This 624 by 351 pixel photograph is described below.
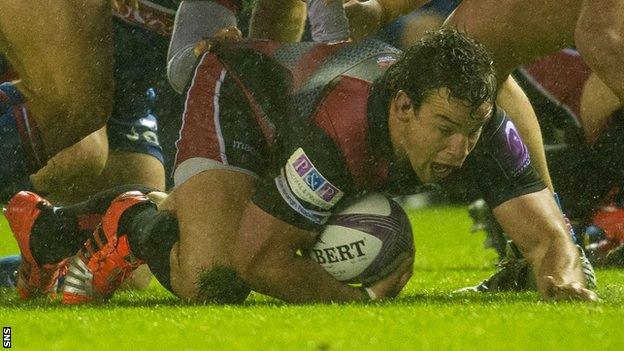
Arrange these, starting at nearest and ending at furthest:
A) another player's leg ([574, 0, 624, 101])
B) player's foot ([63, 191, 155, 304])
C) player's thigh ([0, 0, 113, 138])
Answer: another player's leg ([574, 0, 624, 101]) < player's foot ([63, 191, 155, 304]) < player's thigh ([0, 0, 113, 138])

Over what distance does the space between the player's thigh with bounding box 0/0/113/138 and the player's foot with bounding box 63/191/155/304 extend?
0.51 metres

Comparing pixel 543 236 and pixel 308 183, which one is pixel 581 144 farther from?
pixel 308 183

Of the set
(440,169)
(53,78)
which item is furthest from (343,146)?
(53,78)

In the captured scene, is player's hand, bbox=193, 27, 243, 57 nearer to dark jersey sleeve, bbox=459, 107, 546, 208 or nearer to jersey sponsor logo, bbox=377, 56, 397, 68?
jersey sponsor logo, bbox=377, 56, 397, 68

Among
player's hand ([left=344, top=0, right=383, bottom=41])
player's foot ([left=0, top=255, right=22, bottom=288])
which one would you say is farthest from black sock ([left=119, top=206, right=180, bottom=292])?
player's hand ([left=344, top=0, right=383, bottom=41])

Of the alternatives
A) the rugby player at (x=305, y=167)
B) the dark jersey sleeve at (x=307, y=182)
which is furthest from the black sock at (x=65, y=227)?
the dark jersey sleeve at (x=307, y=182)

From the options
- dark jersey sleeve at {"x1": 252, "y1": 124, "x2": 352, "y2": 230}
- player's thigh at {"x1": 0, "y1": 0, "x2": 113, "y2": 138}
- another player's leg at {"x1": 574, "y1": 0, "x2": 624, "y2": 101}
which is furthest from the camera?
player's thigh at {"x1": 0, "y1": 0, "x2": 113, "y2": 138}

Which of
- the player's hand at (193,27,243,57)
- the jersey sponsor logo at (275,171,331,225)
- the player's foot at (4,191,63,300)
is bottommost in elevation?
the player's foot at (4,191,63,300)

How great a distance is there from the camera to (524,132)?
17.0 feet

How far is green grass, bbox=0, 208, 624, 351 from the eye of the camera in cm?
357

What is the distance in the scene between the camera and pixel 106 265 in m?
4.88

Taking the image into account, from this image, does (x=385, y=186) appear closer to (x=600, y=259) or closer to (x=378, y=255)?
(x=378, y=255)

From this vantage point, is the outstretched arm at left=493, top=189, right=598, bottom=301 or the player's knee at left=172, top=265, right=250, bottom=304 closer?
the outstretched arm at left=493, top=189, right=598, bottom=301

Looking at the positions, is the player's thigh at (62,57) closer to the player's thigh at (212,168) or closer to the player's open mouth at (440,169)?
the player's thigh at (212,168)
